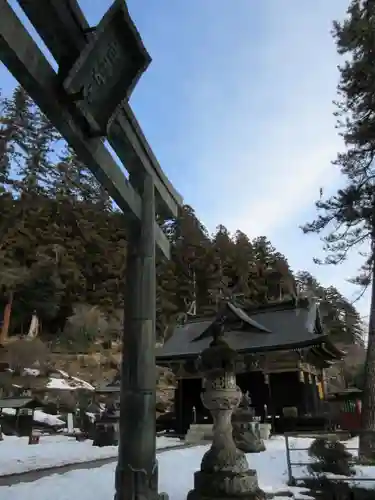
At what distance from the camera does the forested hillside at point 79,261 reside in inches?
1470

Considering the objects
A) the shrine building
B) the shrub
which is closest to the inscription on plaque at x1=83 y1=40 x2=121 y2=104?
the shrub

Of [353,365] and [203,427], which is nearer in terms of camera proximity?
[203,427]

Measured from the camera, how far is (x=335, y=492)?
653 centimetres

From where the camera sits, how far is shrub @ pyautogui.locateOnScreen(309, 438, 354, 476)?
7333 millimetres

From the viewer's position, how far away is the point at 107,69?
4656 mm

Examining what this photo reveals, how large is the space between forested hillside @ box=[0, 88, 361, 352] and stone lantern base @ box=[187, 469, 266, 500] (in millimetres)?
26544

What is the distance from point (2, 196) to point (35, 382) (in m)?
17.4

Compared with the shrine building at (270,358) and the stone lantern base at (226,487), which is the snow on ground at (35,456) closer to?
the stone lantern base at (226,487)

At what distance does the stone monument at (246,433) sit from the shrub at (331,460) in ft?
17.5

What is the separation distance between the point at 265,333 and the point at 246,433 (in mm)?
7949

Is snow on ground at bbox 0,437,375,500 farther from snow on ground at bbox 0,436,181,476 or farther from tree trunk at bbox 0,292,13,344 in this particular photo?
tree trunk at bbox 0,292,13,344

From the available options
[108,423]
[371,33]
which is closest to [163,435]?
[108,423]

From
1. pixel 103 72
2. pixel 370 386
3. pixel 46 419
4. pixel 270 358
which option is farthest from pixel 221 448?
pixel 46 419

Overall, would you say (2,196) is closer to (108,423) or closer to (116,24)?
(108,423)
